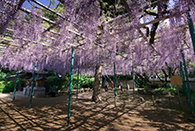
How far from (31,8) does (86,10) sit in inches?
74.1

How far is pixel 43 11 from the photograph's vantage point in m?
3.54

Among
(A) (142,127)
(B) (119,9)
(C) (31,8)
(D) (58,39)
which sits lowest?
(A) (142,127)

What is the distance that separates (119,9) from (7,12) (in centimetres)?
359

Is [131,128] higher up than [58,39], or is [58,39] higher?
[58,39]

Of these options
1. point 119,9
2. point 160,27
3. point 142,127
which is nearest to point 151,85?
point 160,27

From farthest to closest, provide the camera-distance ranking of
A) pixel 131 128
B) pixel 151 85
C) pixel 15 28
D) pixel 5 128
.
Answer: pixel 151 85
pixel 15 28
pixel 131 128
pixel 5 128

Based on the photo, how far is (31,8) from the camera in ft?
A: 10.5

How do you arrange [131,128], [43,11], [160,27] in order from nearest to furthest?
[131,128] < [43,11] < [160,27]

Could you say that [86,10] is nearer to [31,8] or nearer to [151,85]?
[31,8]

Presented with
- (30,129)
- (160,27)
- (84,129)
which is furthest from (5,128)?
(160,27)

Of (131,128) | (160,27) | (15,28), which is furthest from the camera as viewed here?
(160,27)

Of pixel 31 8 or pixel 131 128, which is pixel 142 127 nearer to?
pixel 131 128

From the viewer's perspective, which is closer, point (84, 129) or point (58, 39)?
point (84, 129)

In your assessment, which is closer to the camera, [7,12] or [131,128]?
[7,12]
